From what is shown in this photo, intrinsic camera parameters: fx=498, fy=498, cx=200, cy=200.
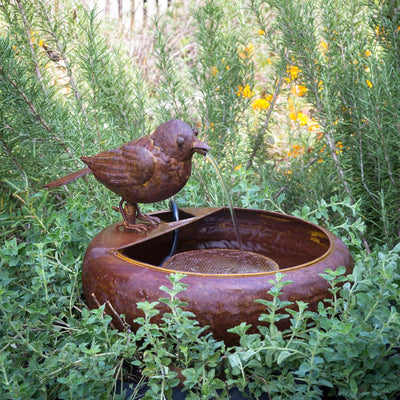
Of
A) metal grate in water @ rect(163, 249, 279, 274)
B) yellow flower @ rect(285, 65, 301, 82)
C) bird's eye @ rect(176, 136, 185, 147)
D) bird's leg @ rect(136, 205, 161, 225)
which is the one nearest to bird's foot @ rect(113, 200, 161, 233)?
bird's leg @ rect(136, 205, 161, 225)

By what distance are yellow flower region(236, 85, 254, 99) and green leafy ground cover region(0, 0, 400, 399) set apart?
1 cm

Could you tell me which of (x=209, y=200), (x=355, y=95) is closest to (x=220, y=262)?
(x=209, y=200)

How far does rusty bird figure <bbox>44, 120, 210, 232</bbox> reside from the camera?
1.31 metres

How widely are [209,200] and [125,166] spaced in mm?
844

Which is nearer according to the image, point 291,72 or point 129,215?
point 129,215

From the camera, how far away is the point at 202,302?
1.10 meters

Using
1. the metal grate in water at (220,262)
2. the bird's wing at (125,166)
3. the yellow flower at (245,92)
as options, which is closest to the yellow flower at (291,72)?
the yellow flower at (245,92)

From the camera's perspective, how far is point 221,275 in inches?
44.1

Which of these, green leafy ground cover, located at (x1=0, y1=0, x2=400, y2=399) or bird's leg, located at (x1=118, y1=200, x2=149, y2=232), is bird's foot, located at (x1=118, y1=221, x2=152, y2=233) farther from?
green leafy ground cover, located at (x1=0, y1=0, x2=400, y2=399)

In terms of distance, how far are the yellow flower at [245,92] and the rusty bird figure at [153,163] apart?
95 centimetres

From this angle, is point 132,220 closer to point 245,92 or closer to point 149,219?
point 149,219

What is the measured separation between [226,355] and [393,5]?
1349 millimetres

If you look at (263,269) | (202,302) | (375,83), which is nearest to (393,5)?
(375,83)

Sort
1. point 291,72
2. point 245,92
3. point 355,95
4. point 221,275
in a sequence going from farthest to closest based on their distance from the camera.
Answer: point 245,92
point 291,72
point 355,95
point 221,275
